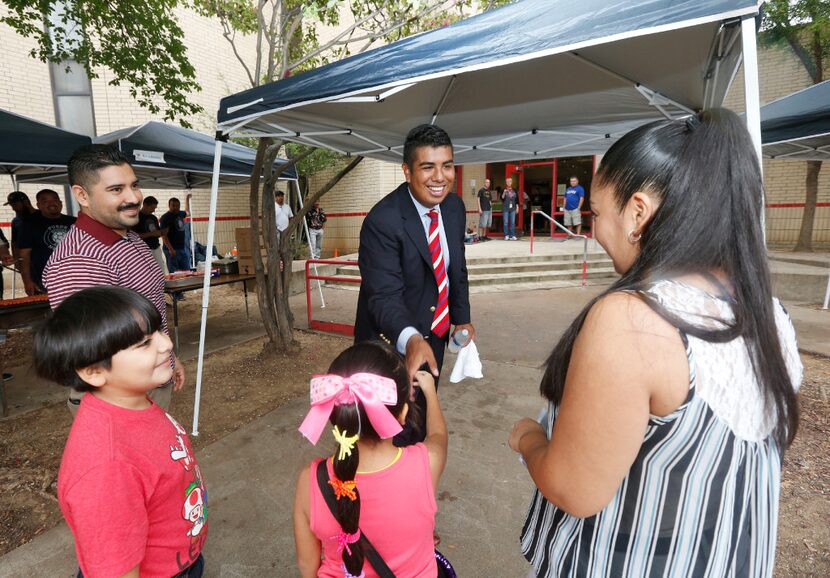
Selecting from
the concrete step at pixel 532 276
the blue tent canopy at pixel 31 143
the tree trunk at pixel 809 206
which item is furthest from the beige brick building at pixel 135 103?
the tree trunk at pixel 809 206

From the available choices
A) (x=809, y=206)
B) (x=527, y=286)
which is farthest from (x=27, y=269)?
(x=809, y=206)

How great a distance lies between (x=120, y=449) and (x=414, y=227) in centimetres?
153

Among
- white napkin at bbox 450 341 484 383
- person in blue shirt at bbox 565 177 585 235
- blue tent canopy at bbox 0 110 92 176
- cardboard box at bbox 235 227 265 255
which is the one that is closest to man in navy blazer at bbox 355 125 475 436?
white napkin at bbox 450 341 484 383

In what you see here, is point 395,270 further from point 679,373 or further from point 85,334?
point 679,373

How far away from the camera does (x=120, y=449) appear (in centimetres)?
117

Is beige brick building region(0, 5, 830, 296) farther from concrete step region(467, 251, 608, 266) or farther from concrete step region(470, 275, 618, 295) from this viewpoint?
concrete step region(470, 275, 618, 295)

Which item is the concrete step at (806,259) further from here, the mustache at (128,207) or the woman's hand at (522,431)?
the mustache at (128,207)

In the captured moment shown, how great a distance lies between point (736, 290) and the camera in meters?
0.82

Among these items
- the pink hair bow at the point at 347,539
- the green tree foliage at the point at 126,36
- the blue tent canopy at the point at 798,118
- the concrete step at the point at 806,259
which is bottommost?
the pink hair bow at the point at 347,539

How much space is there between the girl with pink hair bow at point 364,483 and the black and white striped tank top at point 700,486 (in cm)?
42

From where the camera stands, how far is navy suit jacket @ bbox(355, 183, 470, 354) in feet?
7.22

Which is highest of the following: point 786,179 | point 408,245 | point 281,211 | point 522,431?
point 786,179

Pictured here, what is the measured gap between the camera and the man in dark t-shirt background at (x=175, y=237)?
911 centimetres

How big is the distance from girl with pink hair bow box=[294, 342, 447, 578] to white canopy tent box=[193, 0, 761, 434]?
5.28ft
